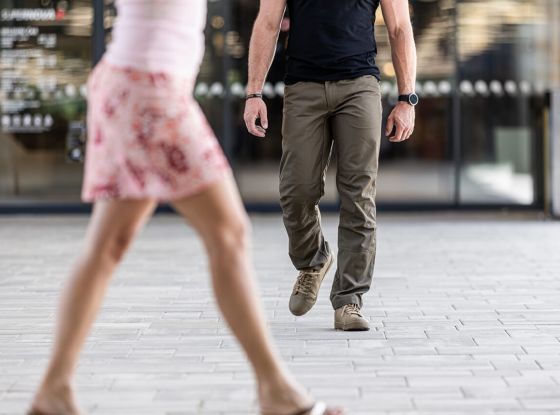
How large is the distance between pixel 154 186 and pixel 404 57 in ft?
7.72

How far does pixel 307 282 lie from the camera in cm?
553

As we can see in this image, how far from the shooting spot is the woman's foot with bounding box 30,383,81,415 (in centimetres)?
341

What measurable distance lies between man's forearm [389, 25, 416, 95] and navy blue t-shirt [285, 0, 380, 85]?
4.8 inches

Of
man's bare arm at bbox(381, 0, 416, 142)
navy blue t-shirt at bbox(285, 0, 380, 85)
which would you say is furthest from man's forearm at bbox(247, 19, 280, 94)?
→ man's bare arm at bbox(381, 0, 416, 142)

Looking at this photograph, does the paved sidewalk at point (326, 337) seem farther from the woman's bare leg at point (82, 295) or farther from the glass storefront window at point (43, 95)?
the glass storefront window at point (43, 95)

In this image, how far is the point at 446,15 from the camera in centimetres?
1198

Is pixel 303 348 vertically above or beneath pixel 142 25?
beneath

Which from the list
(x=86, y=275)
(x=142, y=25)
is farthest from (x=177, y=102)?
(x=86, y=275)

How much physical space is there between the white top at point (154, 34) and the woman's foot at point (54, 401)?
0.97 metres

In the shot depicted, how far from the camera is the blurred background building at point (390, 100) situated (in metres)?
12.0

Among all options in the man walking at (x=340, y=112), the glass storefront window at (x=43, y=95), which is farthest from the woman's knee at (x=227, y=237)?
the glass storefront window at (x=43, y=95)

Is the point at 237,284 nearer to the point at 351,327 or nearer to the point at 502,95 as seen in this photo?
the point at 351,327

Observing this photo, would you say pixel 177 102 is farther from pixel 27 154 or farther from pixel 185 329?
pixel 27 154

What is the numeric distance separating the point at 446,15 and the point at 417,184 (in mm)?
1761
